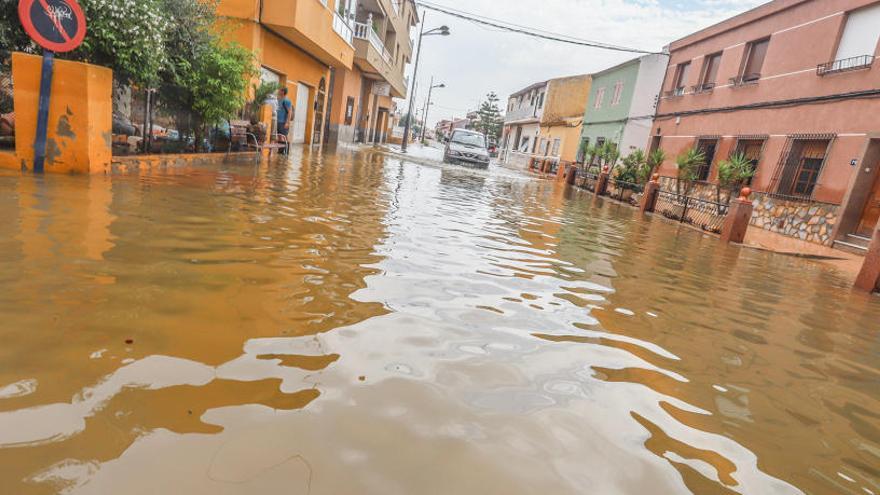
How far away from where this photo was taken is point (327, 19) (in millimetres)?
15844

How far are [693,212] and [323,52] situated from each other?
1280 cm

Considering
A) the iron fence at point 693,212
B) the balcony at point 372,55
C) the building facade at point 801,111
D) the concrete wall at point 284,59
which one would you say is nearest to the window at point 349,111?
the balcony at point 372,55

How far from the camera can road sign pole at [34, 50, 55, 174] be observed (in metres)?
6.21

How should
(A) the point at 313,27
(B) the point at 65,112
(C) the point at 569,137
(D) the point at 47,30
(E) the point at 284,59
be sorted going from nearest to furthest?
(D) the point at 47,30, (B) the point at 65,112, (A) the point at 313,27, (E) the point at 284,59, (C) the point at 569,137

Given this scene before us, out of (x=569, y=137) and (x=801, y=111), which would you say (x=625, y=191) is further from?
(x=569, y=137)

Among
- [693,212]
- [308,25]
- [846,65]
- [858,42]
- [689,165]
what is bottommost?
[693,212]

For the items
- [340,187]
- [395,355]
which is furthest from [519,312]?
[340,187]

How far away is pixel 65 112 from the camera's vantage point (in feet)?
21.3

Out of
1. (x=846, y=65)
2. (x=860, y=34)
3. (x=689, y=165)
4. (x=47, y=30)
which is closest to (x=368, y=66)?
(x=689, y=165)

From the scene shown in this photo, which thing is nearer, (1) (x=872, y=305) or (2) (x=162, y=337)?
(2) (x=162, y=337)

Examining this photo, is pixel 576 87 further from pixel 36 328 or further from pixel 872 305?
pixel 36 328

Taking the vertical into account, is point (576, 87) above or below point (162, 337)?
above

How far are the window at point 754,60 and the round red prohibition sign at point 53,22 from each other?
1789cm

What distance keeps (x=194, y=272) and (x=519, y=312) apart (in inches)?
93.6
